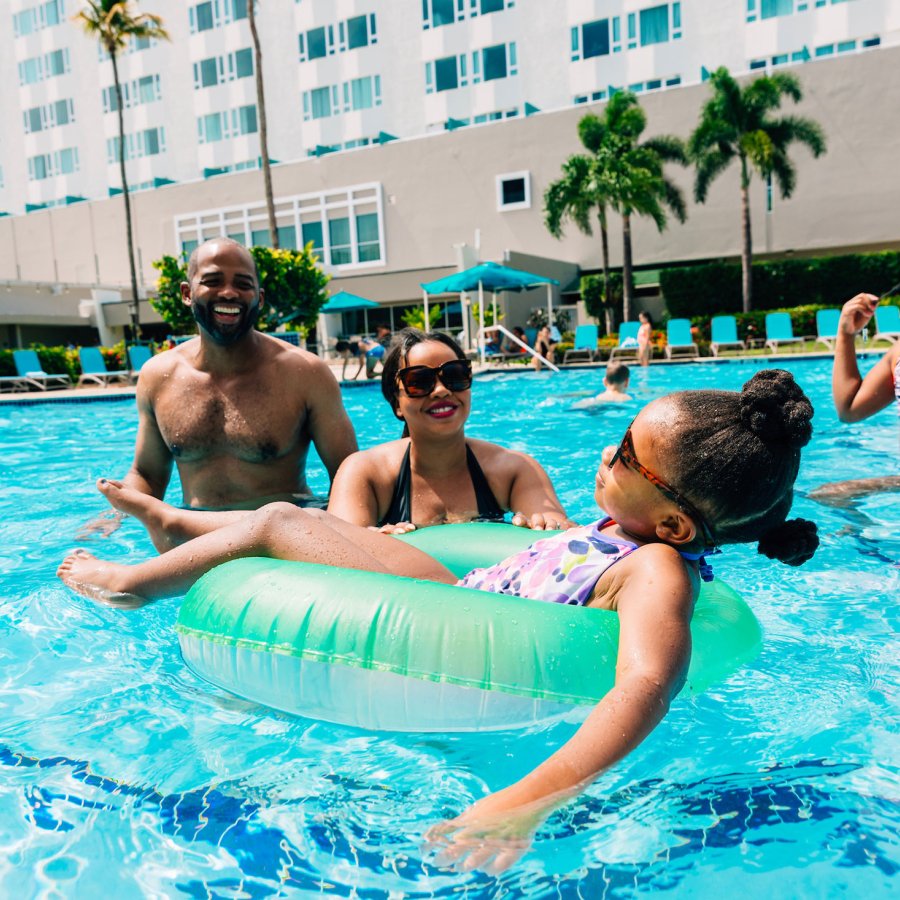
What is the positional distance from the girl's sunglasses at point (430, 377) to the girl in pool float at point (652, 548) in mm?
911

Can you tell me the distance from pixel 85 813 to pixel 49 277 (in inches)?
1577

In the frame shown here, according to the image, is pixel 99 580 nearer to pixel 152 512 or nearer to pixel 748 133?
pixel 152 512

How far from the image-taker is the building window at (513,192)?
29109 mm

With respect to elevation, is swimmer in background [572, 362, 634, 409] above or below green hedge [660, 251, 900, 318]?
below

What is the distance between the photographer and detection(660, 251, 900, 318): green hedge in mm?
24500

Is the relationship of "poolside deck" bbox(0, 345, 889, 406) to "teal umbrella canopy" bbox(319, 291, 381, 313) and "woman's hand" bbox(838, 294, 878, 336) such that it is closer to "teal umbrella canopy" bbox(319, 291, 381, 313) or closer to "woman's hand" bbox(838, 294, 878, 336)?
"teal umbrella canopy" bbox(319, 291, 381, 313)

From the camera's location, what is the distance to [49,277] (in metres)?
37.2

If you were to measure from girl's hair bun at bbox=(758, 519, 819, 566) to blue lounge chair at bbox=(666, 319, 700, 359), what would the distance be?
673 inches

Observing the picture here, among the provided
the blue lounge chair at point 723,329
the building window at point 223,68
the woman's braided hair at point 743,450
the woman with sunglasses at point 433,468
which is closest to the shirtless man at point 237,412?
the woman with sunglasses at point 433,468

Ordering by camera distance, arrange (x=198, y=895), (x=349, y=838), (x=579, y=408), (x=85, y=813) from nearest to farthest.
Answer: (x=198, y=895) < (x=349, y=838) < (x=85, y=813) < (x=579, y=408)

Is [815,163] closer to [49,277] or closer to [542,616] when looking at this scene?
[542,616]

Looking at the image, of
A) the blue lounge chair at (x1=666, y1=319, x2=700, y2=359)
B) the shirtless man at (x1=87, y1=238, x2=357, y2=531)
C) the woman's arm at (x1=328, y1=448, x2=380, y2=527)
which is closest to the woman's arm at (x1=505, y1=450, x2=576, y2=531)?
the woman's arm at (x1=328, y1=448, x2=380, y2=527)

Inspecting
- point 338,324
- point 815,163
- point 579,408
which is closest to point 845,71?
point 815,163

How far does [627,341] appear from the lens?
61.6ft
